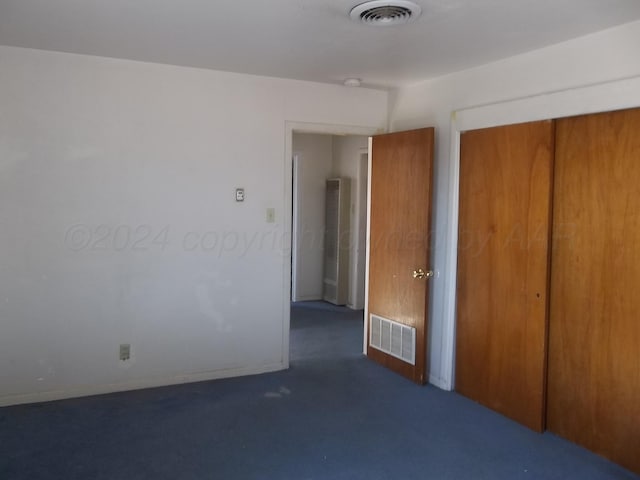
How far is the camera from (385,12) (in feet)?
8.24

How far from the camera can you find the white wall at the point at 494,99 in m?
2.73

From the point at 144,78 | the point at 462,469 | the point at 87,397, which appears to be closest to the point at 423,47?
the point at 144,78

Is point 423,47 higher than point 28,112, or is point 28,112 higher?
point 423,47

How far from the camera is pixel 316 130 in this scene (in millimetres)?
4270

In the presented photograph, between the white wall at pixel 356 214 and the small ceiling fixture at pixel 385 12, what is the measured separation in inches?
141

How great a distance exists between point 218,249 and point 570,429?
2657 millimetres

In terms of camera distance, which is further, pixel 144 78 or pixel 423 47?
pixel 144 78

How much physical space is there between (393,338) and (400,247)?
76cm

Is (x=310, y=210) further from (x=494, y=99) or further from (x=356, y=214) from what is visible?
(x=494, y=99)

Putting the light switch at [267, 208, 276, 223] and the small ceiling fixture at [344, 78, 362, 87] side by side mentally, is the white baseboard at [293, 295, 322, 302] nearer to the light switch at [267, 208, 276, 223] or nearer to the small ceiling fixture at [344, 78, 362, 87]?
the light switch at [267, 208, 276, 223]

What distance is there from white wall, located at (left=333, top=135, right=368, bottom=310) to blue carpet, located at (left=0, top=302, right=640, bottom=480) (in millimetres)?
2387

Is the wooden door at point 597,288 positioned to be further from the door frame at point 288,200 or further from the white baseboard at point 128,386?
the white baseboard at point 128,386

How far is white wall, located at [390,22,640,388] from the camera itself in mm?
2729

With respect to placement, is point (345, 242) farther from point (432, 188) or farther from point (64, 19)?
point (64, 19)
